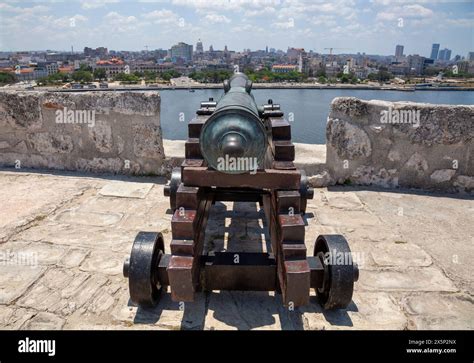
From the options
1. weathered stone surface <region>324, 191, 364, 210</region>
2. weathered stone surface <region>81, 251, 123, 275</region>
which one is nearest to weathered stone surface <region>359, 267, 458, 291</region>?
weathered stone surface <region>324, 191, 364, 210</region>

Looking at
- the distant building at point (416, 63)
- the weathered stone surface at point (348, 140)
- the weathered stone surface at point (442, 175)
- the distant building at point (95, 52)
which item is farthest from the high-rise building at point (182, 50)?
the weathered stone surface at point (442, 175)

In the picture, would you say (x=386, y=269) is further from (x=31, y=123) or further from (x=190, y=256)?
(x=31, y=123)

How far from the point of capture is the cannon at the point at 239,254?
1.94 metres

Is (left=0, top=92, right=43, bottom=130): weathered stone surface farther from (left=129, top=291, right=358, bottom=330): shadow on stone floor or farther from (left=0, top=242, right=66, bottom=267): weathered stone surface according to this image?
(left=129, top=291, right=358, bottom=330): shadow on stone floor

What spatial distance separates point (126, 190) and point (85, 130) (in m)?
1.02

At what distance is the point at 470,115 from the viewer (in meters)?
3.91

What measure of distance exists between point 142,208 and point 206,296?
156 cm

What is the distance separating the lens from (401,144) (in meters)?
4.11

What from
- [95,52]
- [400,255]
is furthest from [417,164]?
[95,52]

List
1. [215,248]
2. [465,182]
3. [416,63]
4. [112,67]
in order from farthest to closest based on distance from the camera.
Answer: [416,63]
[112,67]
[465,182]
[215,248]

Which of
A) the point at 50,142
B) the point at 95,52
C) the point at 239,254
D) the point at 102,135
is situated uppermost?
the point at 95,52

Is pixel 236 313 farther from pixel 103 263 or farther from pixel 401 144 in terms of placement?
pixel 401 144
